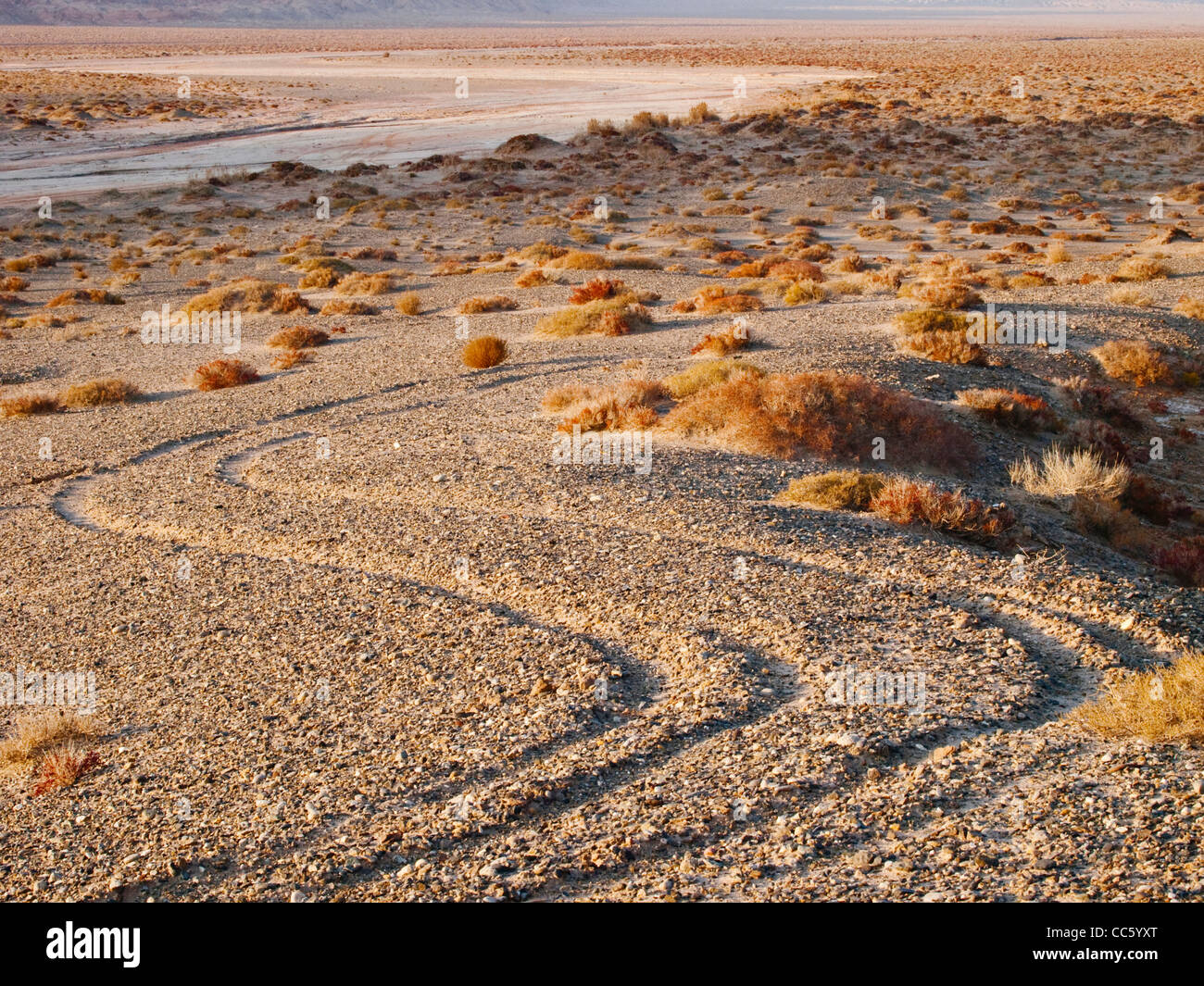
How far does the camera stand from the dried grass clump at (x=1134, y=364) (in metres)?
16.4

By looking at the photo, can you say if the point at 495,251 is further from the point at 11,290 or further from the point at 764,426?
the point at 764,426

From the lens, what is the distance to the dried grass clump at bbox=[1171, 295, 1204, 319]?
18.9m

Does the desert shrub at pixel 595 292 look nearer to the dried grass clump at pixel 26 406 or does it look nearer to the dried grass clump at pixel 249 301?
the dried grass clump at pixel 249 301

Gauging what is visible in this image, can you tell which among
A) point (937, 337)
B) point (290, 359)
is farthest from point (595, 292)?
point (937, 337)

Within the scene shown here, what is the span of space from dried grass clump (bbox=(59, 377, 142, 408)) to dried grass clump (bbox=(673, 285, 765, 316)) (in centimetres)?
987

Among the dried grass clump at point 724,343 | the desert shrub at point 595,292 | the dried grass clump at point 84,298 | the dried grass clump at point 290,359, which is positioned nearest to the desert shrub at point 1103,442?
the dried grass clump at point 724,343

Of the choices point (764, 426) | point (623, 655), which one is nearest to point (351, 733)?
point (623, 655)

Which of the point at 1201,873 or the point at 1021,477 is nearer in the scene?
the point at 1201,873

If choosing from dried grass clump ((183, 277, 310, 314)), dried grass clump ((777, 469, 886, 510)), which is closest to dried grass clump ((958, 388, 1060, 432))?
dried grass clump ((777, 469, 886, 510))

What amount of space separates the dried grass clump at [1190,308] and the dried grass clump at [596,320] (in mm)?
9507

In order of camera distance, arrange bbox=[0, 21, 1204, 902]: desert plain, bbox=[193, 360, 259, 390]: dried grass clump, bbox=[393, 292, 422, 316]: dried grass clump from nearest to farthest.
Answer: bbox=[0, 21, 1204, 902]: desert plain, bbox=[193, 360, 259, 390]: dried grass clump, bbox=[393, 292, 422, 316]: dried grass clump

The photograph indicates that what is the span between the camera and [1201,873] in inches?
183

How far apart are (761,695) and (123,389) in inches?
524

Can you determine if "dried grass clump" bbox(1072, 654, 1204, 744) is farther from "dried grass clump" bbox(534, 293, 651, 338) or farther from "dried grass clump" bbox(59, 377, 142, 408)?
"dried grass clump" bbox(59, 377, 142, 408)
